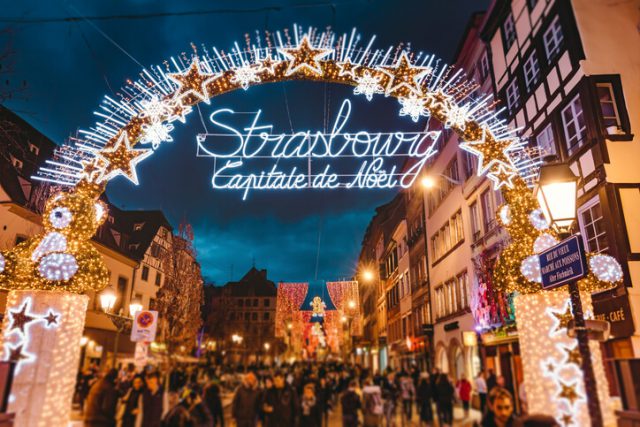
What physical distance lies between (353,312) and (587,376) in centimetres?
3569

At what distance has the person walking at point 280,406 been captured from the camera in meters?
10.0

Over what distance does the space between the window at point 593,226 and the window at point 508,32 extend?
320 inches

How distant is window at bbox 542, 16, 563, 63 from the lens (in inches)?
575

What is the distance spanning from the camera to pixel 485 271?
736 inches

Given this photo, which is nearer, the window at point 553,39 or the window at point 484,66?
the window at point 553,39

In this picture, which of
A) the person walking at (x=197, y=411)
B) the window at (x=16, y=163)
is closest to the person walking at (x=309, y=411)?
the person walking at (x=197, y=411)

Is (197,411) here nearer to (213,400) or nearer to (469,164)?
(213,400)

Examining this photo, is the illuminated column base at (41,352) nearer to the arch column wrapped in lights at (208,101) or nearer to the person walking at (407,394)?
the arch column wrapped in lights at (208,101)

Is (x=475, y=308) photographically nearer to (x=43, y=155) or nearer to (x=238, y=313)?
(x=43, y=155)

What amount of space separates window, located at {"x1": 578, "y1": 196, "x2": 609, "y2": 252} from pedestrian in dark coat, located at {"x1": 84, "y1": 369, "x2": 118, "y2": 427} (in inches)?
487

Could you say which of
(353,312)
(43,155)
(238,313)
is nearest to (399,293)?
(353,312)

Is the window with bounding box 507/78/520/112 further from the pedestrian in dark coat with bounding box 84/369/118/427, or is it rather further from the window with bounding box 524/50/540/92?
the pedestrian in dark coat with bounding box 84/369/118/427

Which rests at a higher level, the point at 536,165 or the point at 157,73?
the point at 157,73

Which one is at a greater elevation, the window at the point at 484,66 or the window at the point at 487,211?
the window at the point at 484,66
